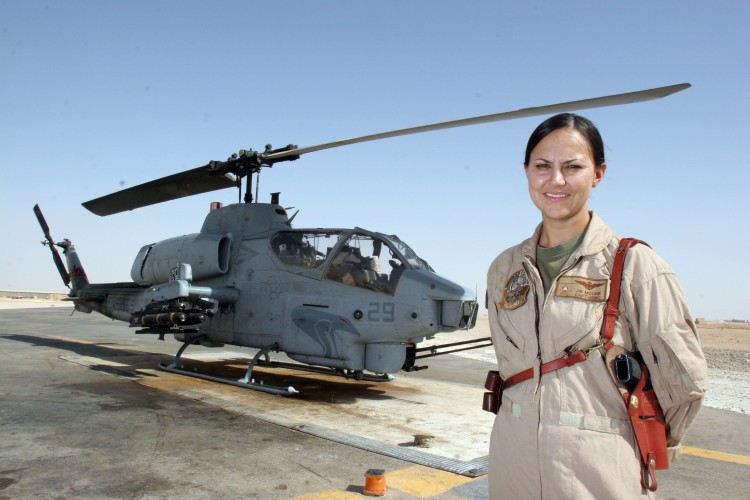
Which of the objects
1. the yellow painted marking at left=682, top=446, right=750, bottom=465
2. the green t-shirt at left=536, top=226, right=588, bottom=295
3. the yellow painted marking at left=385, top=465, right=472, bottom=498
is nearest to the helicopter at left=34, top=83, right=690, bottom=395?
the yellow painted marking at left=682, top=446, right=750, bottom=465

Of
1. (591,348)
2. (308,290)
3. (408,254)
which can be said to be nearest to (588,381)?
(591,348)

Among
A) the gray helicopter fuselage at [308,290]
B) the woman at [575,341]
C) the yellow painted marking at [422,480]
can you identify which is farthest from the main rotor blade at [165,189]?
the woman at [575,341]

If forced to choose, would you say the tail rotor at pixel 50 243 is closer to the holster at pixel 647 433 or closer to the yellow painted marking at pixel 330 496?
the yellow painted marking at pixel 330 496

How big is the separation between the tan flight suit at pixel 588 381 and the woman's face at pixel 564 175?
4.4 inches

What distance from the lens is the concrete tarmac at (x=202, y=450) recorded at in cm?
409

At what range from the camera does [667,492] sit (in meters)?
4.36

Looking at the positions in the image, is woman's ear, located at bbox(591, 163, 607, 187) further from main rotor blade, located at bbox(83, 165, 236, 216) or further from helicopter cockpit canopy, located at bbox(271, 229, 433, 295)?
main rotor blade, located at bbox(83, 165, 236, 216)

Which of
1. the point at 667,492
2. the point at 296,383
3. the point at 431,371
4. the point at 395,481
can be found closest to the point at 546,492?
the point at 395,481

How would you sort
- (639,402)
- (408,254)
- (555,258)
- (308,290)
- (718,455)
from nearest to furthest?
(639,402)
(555,258)
(718,455)
(408,254)
(308,290)

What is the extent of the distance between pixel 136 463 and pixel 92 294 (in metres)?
10.6

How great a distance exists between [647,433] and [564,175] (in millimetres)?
913

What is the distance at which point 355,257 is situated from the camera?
832cm

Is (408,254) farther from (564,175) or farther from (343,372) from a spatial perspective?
(564,175)

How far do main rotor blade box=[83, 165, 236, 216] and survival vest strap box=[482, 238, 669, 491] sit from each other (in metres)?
8.73
